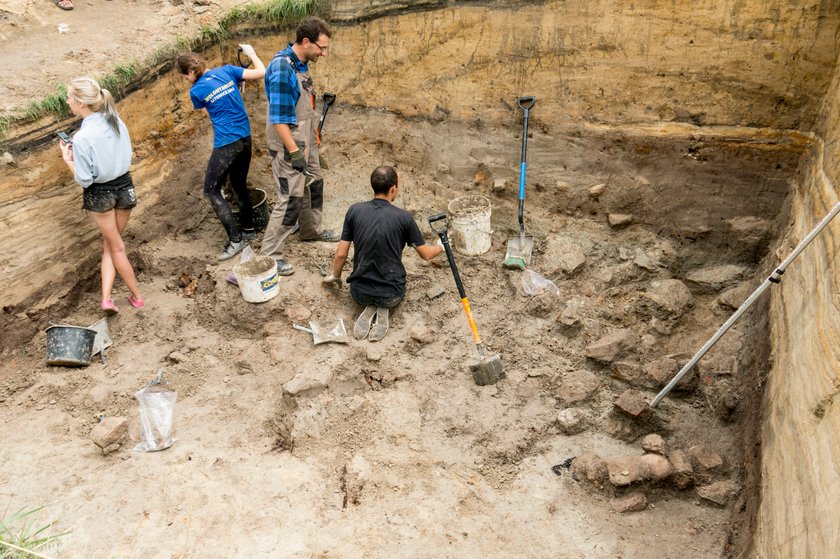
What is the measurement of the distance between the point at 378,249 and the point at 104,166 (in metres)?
1.98

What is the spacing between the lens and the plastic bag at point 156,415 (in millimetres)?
3939

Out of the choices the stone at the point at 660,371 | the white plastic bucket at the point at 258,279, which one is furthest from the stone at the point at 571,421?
the white plastic bucket at the point at 258,279

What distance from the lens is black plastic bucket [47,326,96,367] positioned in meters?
4.50

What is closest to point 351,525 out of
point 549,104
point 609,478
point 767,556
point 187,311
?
point 609,478

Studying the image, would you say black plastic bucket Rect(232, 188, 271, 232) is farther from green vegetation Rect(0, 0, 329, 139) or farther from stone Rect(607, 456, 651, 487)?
stone Rect(607, 456, 651, 487)

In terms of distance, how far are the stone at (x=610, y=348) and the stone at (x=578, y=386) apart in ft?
0.47

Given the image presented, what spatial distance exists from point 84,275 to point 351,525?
10.4 ft

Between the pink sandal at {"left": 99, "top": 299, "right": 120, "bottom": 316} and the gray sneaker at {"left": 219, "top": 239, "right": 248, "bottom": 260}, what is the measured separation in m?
0.90

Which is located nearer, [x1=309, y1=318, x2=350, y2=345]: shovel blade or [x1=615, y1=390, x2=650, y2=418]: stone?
[x1=615, y1=390, x2=650, y2=418]: stone

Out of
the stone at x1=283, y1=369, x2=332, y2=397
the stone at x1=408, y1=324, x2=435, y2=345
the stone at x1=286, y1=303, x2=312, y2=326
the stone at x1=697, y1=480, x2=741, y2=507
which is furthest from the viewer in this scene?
the stone at x1=286, y1=303, x2=312, y2=326

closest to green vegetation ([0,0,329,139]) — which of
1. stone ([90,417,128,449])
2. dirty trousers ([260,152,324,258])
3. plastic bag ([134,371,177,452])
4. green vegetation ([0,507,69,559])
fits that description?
dirty trousers ([260,152,324,258])

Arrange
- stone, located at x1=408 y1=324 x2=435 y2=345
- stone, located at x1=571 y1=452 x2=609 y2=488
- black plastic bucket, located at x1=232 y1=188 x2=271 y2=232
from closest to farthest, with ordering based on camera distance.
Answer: stone, located at x1=571 y1=452 x2=609 y2=488 < stone, located at x1=408 y1=324 x2=435 y2=345 < black plastic bucket, located at x1=232 y1=188 x2=271 y2=232

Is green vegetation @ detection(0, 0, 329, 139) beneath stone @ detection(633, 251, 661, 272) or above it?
above

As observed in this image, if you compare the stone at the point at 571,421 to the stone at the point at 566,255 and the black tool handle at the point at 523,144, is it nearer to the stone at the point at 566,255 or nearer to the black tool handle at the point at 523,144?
the stone at the point at 566,255
